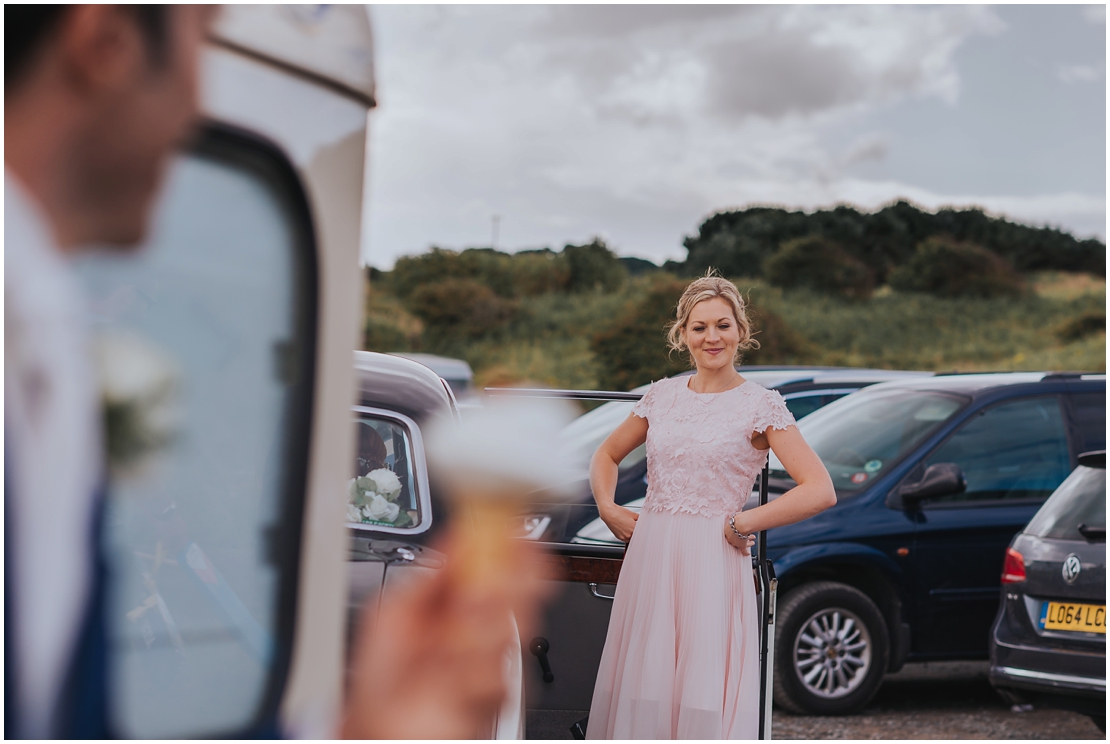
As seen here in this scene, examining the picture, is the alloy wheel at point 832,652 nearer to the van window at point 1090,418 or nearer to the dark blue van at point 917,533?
the dark blue van at point 917,533

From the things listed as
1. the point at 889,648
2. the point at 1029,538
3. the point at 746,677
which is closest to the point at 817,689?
the point at 889,648

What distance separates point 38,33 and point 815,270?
3445 cm

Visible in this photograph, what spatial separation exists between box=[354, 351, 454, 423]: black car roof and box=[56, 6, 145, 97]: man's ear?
156cm

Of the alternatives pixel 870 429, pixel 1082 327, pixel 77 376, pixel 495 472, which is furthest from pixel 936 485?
pixel 1082 327

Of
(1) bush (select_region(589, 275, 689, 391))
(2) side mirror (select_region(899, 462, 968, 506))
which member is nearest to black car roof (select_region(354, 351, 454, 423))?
(2) side mirror (select_region(899, 462, 968, 506))

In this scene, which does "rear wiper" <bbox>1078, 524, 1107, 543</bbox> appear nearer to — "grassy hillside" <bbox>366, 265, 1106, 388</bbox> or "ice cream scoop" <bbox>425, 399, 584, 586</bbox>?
"ice cream scoop" <bbox>425, 399, 584, 586</bbox>

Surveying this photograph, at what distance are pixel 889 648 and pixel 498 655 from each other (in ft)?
15.9

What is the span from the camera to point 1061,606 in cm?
418

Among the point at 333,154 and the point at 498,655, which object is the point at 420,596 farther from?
the point at 333,154

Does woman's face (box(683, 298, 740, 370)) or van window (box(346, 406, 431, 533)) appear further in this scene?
woman's face (box(683, 298, 740, 370))

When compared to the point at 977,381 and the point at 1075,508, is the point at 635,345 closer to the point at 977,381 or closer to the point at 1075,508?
the point at 977,381

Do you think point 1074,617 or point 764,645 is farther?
point 1074,617

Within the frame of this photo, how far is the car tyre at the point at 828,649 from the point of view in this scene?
4.93m

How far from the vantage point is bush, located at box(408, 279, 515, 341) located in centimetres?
2889
